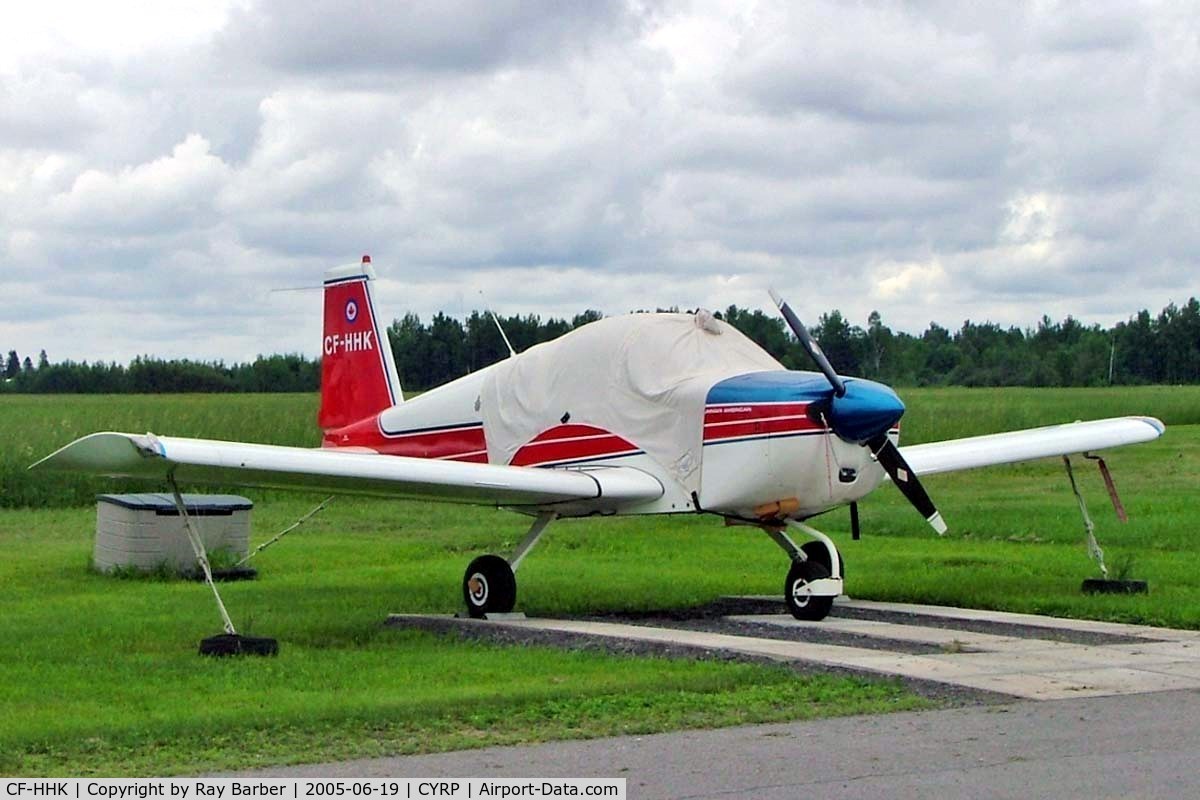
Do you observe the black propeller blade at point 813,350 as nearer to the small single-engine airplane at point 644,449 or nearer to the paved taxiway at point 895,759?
the small single-engine airplane at point 644,449

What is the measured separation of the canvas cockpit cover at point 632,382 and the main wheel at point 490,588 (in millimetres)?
1420

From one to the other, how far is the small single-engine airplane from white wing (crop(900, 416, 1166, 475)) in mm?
21

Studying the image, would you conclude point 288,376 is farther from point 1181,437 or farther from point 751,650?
point 751,650

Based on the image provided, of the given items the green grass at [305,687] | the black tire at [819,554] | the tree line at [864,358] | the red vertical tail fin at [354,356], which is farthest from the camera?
the tree line at [864,358]

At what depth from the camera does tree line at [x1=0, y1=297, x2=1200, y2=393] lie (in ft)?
153

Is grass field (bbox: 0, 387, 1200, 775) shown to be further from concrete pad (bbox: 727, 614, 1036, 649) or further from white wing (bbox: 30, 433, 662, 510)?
concrete pad (bbox: 727, 614, 1036, 649)

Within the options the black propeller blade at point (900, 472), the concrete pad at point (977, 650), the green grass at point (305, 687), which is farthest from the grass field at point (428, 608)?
the black propeller blade at point (900, 472)

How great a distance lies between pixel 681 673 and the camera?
10.1m

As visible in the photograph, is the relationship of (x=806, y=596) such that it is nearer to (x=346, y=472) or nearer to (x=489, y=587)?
(x=489, y=587)

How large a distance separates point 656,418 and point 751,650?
3275 mm

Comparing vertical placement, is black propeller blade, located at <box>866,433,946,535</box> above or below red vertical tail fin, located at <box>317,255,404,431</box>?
below

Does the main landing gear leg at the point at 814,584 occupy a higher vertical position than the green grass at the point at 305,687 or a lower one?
higher

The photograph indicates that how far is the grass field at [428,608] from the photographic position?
845 centimetres

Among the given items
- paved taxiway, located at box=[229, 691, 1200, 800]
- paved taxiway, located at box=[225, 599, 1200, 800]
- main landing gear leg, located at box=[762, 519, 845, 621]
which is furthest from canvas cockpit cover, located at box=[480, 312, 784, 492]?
paved taxiway, located at box=[229, 691, 1200, 800]
